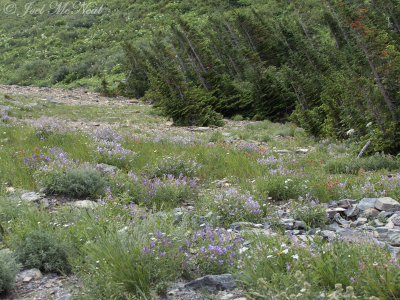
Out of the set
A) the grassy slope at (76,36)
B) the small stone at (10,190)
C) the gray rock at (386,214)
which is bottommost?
the gray rock at (386,214)

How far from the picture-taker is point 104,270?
3047 mm

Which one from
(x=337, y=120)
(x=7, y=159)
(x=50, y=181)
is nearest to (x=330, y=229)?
(x=50, y=181)

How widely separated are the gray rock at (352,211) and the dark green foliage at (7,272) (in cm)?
422

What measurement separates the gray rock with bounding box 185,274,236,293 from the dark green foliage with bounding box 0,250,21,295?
1522 millimetres

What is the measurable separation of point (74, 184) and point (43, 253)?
2.11 meters

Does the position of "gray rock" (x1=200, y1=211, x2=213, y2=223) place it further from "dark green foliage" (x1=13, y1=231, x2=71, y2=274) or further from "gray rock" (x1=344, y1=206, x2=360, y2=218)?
"gray rock" (x1=344, y1=206, x2=360, y2=218)

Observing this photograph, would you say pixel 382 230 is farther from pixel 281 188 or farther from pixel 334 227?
pixel 281 188

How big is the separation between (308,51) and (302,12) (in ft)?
51.4

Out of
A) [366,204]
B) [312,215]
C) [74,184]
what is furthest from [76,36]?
[312,215]

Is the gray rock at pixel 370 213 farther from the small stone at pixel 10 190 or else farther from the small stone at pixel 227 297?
the small stone at pixel 10 190

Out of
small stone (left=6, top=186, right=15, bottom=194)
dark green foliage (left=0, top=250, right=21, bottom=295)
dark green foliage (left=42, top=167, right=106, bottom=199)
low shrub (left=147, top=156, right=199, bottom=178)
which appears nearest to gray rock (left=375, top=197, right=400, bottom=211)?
low shrub (left=147, top=156, right=199, bottom=178)

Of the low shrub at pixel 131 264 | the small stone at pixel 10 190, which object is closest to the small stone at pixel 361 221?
the low shrub at pixel 131 264

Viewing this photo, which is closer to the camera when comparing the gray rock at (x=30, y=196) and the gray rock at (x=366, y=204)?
the gray rock at (x=30, y=196)

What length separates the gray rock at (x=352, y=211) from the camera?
16.9 feet
